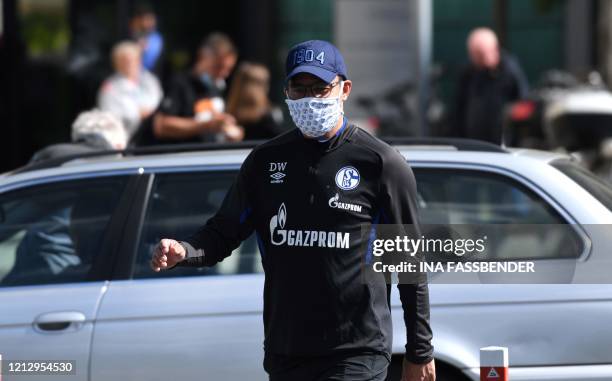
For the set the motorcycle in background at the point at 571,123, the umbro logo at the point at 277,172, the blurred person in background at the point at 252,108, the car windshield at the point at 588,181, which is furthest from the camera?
the motorcycle in background at the point at 571,123

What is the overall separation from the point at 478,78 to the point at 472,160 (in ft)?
17.3

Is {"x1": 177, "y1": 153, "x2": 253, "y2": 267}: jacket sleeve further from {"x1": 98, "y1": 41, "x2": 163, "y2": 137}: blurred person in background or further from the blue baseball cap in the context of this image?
{"x1": 98, "y1": 41, "x2": 163, "y2": 137}: blurred person in background

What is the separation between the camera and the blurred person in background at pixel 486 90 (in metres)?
10.1

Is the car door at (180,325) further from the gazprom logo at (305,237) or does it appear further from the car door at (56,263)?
the gazprom logo at (305,237)

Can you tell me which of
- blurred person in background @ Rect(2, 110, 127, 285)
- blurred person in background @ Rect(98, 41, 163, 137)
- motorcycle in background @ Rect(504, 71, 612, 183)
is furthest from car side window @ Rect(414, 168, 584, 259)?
motorcycle in background @ Rect(504, 71, 612, 183)

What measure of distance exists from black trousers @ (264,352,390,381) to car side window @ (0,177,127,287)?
1.59 metres

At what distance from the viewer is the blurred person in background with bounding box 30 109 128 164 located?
638 cm

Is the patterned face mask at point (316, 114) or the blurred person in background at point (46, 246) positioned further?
the blurred person in background at point (46, 246)

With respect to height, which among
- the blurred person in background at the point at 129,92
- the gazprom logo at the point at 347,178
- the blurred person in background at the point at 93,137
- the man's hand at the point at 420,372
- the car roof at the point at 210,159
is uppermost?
the blurred person in background at the point at 129,92

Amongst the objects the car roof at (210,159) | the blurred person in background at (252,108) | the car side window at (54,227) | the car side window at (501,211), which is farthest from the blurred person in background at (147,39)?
the car side window at (501,211)

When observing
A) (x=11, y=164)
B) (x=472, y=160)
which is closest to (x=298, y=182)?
(x=472, y=160)

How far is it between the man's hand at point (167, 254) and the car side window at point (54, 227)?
140 centimetres

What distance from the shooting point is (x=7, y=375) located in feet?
16.3

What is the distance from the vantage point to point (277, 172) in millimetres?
3938
